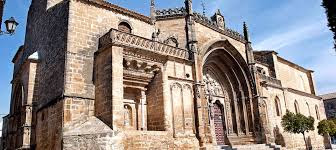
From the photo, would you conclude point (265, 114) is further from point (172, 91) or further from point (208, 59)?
point (172, 91)

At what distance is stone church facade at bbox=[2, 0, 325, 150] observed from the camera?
10961 millimetres

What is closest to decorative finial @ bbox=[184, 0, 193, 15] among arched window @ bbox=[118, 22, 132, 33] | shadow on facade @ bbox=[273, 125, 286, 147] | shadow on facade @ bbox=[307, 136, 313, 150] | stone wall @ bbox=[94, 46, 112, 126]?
arched window @ bbox=[118, 22, 132, 33]

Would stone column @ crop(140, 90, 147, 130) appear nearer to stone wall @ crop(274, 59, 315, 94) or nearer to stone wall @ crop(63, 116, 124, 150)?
stone wall @ crop(63, 116, 124, 150)

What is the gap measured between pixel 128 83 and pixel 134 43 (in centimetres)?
181

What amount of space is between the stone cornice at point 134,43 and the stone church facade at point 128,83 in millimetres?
47

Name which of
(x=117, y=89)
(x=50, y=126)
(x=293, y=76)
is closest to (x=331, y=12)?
(x=117, y=89)

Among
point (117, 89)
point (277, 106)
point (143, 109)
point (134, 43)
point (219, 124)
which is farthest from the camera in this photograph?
point (277, 106)

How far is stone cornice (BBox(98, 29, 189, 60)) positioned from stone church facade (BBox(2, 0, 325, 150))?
5cm

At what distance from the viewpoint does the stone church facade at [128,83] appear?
1096 centimetres

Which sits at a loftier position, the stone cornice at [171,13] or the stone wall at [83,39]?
the stone cornice at [171,13]

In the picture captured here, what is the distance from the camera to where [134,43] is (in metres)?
12.5

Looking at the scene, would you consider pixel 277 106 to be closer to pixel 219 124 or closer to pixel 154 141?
pixel 219 124

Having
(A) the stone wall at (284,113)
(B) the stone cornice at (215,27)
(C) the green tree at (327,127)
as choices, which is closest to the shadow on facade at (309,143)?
(A) the stone wall at (284,113)

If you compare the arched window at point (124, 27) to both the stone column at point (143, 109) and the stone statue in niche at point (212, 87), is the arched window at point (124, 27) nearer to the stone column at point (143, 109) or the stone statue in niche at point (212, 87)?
the stone column at point (143, 109)
